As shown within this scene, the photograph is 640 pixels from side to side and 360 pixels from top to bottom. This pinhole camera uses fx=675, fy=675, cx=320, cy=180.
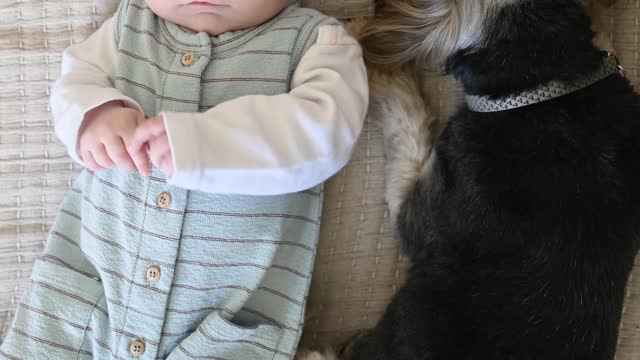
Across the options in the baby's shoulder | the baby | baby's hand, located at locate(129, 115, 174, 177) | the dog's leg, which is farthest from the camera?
the dog's leg

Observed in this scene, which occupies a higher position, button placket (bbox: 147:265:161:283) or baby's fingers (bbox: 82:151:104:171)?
baby's fingers (bbox: 82:151:104:171)

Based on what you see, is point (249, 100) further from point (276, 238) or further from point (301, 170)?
point (276, 238)

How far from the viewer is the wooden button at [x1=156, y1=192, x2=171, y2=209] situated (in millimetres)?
1219

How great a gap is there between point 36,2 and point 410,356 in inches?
41.1

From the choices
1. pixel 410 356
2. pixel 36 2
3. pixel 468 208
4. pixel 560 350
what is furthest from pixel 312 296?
pixel 36 2

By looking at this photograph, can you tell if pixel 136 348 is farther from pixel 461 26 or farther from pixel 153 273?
pixel 461 26

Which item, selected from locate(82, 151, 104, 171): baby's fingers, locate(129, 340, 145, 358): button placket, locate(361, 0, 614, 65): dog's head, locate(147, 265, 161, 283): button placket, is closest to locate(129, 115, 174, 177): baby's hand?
locate(82, 151, 104, 171): baby's fingers

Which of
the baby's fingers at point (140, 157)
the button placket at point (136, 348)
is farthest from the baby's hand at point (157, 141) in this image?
the button placket at point (136, 348)

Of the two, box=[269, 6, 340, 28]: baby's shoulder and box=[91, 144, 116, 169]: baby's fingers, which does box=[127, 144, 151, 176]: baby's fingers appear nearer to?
box=[91, 144, 116, 169]: baby's fingers

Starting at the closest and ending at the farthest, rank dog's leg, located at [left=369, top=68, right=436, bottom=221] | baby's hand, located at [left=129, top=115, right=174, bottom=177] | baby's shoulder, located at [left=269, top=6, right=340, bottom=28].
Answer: baby's hand, located at [left=129, top=115, right=174, bottom=177] < baby's shoulder, located at [left=269, top=6, right=340, bottom=28] < dog's leg, located at [left=369, top=68, right=436, bottom=221]

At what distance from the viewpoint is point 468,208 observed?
4.10 ft

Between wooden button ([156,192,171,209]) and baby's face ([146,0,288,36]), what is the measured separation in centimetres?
32

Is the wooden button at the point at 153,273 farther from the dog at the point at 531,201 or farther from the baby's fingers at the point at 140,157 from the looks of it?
the dog at the point at 531,201

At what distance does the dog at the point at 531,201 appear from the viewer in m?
1.19
